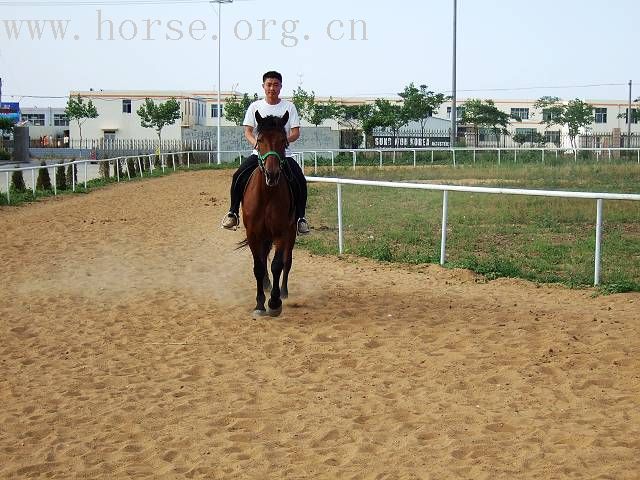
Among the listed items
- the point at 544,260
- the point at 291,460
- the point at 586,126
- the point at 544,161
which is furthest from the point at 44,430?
the point at 586,126

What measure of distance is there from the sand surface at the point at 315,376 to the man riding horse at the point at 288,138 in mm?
1063

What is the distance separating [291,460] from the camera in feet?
17.7

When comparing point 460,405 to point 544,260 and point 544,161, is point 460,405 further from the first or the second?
point 544,161

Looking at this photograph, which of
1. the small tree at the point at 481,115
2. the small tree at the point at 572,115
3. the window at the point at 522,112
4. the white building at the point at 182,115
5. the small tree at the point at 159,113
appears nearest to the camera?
the small tree at the point at 481,115

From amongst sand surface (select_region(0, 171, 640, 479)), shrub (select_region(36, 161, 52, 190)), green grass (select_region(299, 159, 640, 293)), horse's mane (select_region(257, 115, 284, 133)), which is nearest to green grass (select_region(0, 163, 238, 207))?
shrub (select_region(36, 161, 52, 190))

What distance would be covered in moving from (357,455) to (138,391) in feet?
Answer: 7.10

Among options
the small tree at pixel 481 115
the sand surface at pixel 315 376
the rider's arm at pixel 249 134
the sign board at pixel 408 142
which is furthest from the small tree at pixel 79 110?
the rider's arm at pixel 249 134

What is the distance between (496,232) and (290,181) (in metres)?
6.95

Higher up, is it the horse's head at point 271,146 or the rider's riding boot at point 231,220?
the horse's head at point 271,146

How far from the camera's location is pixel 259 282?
32.6ft

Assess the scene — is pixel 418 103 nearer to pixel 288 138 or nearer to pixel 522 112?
pixel 522 112

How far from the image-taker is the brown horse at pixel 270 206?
365 inches

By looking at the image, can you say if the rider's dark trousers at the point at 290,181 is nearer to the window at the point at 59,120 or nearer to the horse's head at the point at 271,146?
the horse's head at the point at 271,146

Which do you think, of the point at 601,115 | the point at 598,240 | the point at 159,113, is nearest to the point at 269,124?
the point at 598,240
